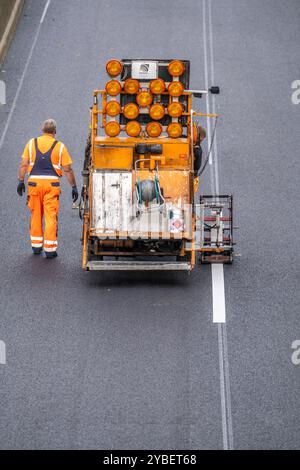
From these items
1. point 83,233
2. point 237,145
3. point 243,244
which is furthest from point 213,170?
point 83,233

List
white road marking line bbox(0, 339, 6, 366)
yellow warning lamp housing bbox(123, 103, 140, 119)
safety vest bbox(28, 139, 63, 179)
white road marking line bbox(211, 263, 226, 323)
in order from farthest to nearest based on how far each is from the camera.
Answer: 1. yellow warning lamp housing bbox(123, 103, 140, 119)
2. safety vest bbox(28, 139, 63, 179)
3. white road marking line bbox(211, 263, 226, 323)
4. white road marking line bbox(0, 339, 6, 366)

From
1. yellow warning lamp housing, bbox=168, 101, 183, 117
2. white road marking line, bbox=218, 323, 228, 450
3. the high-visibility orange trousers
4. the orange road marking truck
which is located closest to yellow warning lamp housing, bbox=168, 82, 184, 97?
the orange road marking truck

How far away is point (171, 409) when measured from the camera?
11750mm

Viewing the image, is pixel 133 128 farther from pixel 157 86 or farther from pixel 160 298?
pixel 160 298

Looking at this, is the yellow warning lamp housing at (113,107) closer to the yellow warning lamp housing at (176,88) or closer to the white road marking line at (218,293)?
the yellow warning lamp housing at (176,88)

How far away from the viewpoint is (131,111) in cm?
1474

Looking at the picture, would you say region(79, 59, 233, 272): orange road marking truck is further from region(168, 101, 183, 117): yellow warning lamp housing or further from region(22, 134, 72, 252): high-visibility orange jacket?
region(22, 134, 72, 252): high-visibility orange jacket

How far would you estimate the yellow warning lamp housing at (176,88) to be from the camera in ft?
48.3

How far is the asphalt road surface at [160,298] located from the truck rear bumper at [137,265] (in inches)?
10.5

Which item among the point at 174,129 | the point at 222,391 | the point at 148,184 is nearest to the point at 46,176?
the point at 148,184

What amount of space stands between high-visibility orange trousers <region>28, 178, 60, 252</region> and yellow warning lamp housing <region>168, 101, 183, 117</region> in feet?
5.28

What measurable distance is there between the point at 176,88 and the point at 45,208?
2.11m

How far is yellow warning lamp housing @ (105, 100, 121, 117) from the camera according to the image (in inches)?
576

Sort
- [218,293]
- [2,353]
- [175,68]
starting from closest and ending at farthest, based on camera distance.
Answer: [2,353]
[218,293]
[175,68]
